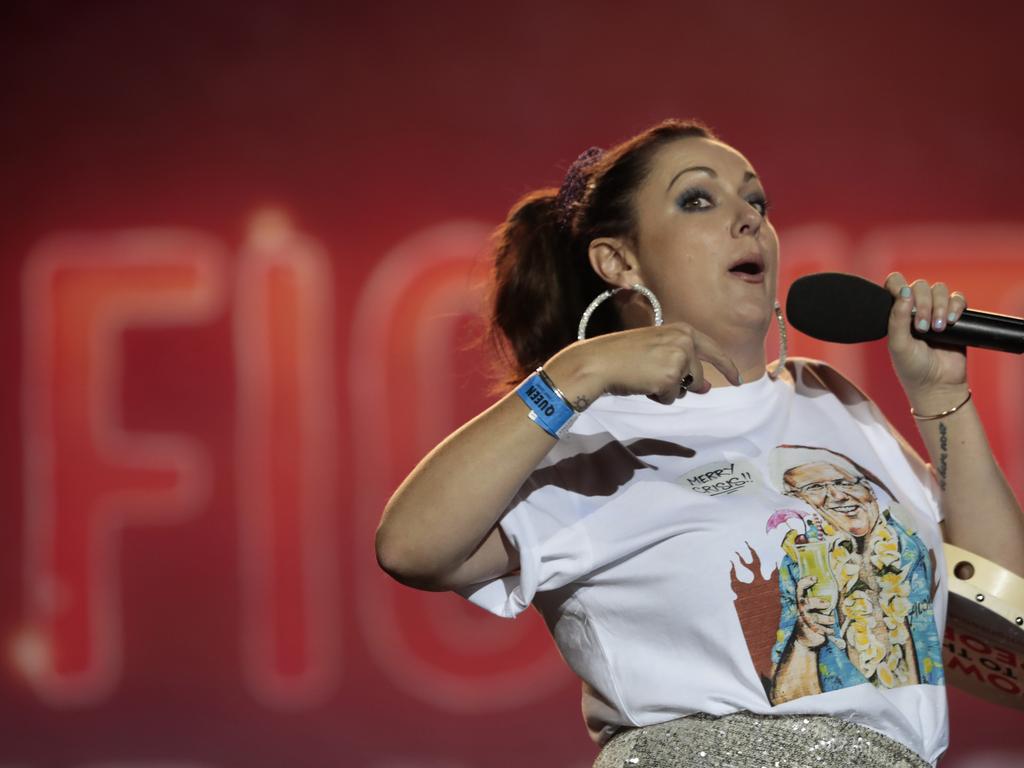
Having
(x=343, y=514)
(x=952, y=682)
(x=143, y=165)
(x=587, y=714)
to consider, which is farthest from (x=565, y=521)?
(x=143, y=165)

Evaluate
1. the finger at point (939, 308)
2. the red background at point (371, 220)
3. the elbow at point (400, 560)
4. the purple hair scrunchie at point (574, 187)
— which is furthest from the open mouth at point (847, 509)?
the red background at point (371, 220)

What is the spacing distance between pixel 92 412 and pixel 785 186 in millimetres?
1752

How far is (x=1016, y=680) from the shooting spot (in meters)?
1.43

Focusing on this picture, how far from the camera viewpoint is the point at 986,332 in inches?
47.9

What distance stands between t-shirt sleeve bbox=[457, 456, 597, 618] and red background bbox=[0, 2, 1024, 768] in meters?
1.56

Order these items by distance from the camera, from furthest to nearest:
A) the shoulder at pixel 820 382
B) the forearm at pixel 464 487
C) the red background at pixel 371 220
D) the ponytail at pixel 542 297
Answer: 1. the red background at pixel 371 220
2. the ponytail at pixel 542 297
3. the shoulder at pixel 820 382
4. the forearm at pixel 464 487

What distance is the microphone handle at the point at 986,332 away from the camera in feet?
3.88

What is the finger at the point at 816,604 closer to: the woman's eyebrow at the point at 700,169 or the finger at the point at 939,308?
the finger at the point at 939,308

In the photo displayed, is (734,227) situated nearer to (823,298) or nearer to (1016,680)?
(823,298)

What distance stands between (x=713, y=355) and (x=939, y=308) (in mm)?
259

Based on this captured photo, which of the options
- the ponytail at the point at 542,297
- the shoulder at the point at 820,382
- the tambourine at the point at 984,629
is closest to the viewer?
the tambourine at the point at 984,629

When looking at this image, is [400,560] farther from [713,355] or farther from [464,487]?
[713,355]

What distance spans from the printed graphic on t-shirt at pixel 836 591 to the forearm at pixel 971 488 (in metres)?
0.10

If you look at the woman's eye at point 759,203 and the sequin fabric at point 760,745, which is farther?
the woman's eye at point 759,203
